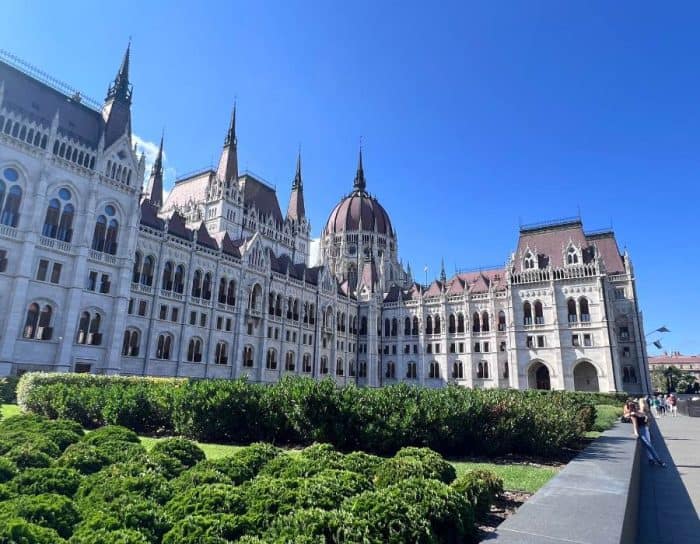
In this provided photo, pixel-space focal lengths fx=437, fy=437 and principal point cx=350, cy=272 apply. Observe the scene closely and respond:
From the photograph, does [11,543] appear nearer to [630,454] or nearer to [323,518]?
[323,518]

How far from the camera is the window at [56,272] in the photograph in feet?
115

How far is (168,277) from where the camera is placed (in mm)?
44969

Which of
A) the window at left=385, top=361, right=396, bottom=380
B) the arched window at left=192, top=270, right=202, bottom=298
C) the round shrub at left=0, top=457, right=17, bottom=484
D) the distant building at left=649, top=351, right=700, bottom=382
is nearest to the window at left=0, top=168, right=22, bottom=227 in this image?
the arched window at left=192, top=270, right=202, bottom=298

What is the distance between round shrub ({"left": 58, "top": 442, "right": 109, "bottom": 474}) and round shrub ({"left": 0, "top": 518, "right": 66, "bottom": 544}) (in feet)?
13.9

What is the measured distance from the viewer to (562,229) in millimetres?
68250

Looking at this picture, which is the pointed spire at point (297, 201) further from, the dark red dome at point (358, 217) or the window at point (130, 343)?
the window at point (130, 343)

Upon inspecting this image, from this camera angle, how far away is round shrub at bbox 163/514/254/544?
543 centimetres

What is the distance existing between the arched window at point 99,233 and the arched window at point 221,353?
53.3 feet

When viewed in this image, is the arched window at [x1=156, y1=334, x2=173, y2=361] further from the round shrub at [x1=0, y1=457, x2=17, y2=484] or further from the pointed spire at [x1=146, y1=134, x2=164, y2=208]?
the round shrub at [x1=0, y1=457, x2=17, y2=484]

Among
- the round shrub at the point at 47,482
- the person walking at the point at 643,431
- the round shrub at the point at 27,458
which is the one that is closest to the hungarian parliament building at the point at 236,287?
the round shrub at the point at 27,458

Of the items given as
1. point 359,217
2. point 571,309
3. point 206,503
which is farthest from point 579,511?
point 359,217

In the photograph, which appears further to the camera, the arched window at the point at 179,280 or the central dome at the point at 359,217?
the central dome at the point at 359,217

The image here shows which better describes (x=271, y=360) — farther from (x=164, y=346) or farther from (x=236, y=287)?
(x=164, y=346)

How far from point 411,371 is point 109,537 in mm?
70960
